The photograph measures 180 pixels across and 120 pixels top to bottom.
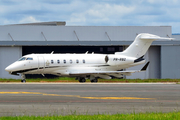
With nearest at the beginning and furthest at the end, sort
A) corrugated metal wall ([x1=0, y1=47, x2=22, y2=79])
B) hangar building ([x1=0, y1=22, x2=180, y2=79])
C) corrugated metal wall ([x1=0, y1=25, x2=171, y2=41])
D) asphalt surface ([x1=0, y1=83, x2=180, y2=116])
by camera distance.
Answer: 1. asphalt surface ([x1=0, y1=83, x2=180, y2=116])
2. corrugated metal wall ([x1=0, y1=47, x2=22, y2=79])
3. hangar building ([x1=0, y1=22, x2=180, y2=79])
4. corrugated metal wall ([x1=0, y1=25, x2=171, y2=41])

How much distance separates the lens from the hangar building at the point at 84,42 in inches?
1641

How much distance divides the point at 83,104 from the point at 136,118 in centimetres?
440

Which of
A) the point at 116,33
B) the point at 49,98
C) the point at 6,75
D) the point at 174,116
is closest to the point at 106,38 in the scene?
the point at 116,33

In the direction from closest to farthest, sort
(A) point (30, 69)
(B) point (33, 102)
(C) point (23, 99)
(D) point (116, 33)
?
(B) point (33, 102), (C) point (23, 99), (A) point (30, 69), (D) point (116, 33)

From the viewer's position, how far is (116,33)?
145 ft

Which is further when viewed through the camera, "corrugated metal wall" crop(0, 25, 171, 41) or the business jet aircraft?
"corrugated metal wall" crop(0, 25, 171, 41)

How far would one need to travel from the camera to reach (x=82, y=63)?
35.6 meters

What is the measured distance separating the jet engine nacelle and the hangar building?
6.60 m

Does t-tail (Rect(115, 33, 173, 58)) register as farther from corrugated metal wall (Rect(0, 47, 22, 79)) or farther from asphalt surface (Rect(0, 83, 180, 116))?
asphalt surface (Rect(0, 83, 180, 116))

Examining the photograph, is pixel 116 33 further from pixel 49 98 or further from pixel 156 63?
pixel 49 98

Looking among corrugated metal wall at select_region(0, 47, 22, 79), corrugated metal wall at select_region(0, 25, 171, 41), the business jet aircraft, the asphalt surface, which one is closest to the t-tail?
the business jet aircraft

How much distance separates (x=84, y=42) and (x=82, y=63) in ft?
23.4

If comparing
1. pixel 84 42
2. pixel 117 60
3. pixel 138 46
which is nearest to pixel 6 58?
pixel 84 42

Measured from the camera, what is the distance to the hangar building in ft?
137
